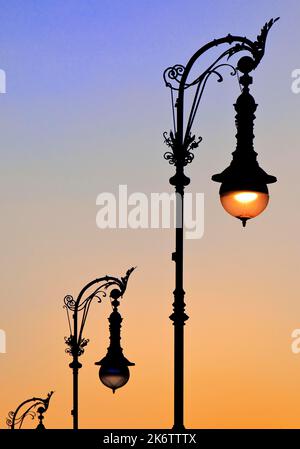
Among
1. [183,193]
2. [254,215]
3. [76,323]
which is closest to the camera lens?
[254,215]

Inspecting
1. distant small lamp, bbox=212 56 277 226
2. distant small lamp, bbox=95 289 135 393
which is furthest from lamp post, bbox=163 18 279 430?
distant small lamp, bbox=95 289 135 393

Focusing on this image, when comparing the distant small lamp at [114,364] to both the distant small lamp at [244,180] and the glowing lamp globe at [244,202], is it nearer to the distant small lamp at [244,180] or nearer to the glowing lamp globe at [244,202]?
the distant small lamp at [244,180]

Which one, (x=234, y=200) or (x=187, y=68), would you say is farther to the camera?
(x=187, y=68)

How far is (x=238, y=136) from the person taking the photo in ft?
45.3

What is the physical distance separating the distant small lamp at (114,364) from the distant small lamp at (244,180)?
11.7 meters

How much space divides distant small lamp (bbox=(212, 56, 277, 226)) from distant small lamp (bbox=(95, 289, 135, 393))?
11.7 m

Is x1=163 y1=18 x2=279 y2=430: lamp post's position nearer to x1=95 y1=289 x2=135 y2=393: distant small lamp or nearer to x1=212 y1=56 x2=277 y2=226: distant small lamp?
x1=212 y1=56 x2=277 y2=226: distant small lamp

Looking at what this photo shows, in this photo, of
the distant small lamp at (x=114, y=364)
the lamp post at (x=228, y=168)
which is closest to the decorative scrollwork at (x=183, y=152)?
the lamp post at (x=228, y=168)

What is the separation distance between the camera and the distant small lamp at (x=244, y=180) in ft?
43.7

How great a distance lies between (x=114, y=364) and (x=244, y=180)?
12052mm

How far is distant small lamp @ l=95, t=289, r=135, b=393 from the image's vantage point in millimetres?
24578

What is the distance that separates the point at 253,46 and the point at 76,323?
49.1 feet
